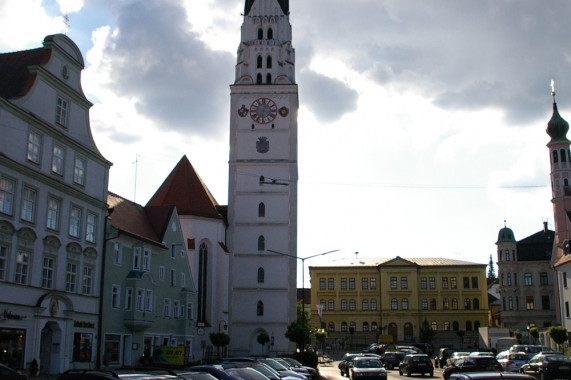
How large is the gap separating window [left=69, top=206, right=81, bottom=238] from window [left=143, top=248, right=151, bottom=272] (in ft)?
24.8

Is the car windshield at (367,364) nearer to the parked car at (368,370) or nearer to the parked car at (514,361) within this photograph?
the parked car at (368,370)

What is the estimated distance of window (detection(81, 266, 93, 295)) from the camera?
3388cm

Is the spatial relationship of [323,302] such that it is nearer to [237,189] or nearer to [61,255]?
[237,189]

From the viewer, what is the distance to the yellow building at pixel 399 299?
320 ft

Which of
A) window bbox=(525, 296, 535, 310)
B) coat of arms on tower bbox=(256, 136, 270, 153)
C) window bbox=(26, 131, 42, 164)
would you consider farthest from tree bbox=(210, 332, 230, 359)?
window bbox=(525, 296, 535, 310)

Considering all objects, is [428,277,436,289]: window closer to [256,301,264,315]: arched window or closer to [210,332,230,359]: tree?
[256,301,264,315]: arched window

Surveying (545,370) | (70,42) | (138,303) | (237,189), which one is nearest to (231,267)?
(237,189)

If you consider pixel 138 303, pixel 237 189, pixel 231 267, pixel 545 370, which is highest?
pixel 237 189

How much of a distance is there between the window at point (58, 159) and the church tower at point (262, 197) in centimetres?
2968

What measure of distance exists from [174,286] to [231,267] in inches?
731

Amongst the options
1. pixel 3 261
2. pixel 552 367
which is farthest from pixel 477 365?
pixel 3 261

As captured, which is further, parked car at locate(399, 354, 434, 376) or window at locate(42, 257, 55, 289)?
parked car at locate(399, 354, 434, 376)

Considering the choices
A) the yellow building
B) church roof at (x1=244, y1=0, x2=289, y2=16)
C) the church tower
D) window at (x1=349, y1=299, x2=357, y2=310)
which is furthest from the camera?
window at (x1=349, y1=299, x2=357, y2=310)

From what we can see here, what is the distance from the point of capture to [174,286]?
1784 inches
